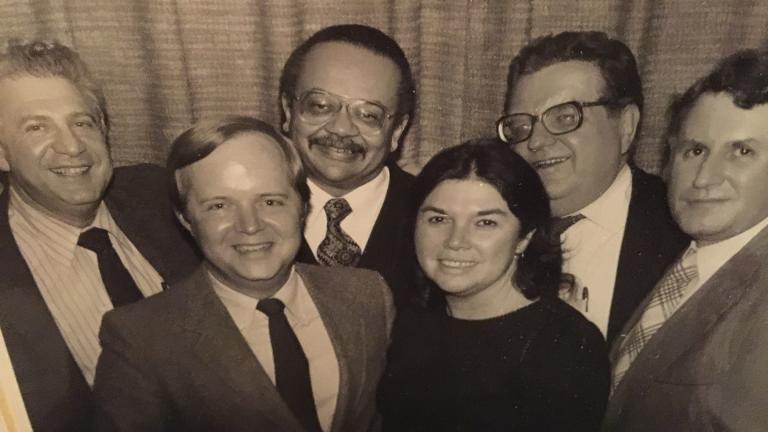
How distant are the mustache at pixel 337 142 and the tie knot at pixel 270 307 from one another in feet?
0.87

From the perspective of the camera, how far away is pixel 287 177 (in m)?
1.19

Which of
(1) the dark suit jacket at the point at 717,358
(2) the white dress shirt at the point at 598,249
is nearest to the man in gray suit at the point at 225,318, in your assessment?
(2) the white dress shirt at the point at 598,249

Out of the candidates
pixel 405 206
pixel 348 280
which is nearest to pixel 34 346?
pixel 348 280

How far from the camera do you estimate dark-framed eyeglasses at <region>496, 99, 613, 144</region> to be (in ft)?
3.89

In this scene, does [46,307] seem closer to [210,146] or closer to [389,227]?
[210,146]

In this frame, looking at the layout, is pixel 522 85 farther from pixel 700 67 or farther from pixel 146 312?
pixel 146 312

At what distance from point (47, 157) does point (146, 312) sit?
0.28m

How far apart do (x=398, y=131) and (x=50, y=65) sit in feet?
1.79

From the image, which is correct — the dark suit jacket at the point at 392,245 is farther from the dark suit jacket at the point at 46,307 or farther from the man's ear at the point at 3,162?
the man's ear at the point at 3,162

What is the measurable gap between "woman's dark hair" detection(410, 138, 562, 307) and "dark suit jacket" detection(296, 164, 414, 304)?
0.04 meters

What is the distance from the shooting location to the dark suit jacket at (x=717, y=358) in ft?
3.72

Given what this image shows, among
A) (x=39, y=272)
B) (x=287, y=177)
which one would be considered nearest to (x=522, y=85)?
(x=287, y=177)

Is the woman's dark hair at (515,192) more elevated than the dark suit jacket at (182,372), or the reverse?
the woman's dark hair at (515,192)

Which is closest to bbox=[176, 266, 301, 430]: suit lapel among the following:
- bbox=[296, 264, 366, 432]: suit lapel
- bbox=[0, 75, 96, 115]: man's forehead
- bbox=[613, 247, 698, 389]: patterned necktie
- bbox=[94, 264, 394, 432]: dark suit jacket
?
bbox=[94, 264, 394, 432]: dark suit jacket
